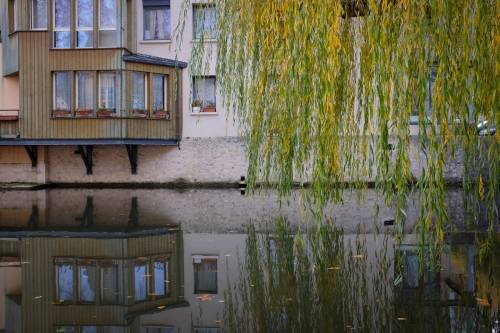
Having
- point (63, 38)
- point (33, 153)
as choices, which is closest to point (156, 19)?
point (63, 38)

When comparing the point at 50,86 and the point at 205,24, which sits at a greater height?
the point at 50,86

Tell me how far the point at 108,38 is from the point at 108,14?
851mm

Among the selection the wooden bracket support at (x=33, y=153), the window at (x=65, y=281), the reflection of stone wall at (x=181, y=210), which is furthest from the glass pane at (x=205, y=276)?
the wooden bracket support at (x=33, y=153)

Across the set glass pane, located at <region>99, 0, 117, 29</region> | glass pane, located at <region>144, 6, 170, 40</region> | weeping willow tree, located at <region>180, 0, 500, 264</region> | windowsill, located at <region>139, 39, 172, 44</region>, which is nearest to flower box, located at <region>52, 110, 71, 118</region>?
glass pane, located at <region>99, 0, 117, 29</region>

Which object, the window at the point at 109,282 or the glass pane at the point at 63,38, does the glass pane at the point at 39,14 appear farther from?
the window at the point at 109,282

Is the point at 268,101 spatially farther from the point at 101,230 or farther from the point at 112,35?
the point at 112,35

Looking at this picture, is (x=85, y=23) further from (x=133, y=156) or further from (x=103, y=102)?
(x=133, y=156)

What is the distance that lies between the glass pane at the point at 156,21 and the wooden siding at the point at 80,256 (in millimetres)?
15824

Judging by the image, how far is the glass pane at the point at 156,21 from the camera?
27.0 m

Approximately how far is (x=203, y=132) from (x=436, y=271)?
62.7ft

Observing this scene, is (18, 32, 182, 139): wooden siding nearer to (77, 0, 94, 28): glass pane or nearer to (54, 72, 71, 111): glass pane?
(54, 72, 71, 111): glass pane

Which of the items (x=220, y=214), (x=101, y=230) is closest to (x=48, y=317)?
(x=101, y=230)

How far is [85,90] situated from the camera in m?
25.5

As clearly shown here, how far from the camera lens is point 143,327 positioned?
20.4ft
